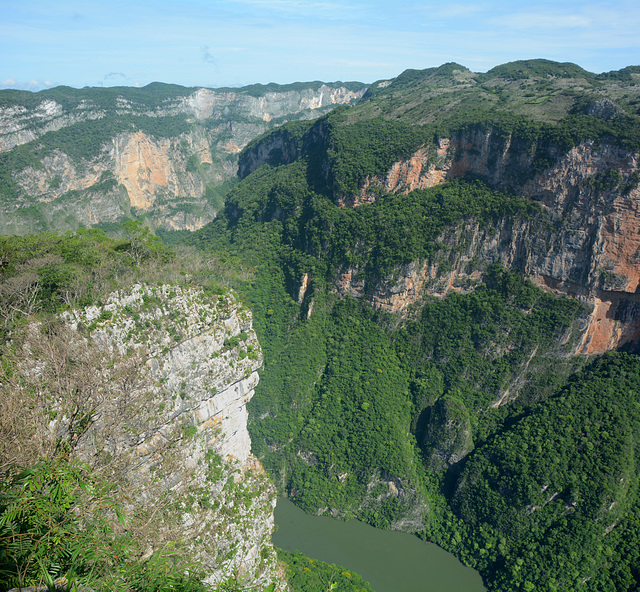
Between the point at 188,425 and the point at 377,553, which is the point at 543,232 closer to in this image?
the point at 377,553

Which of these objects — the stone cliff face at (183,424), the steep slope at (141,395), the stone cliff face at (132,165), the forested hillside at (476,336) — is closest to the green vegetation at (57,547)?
the steep slope at (141,395)

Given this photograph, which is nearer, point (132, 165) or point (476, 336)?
point (476, 336)

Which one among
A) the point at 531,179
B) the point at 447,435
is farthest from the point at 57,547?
the point at 531,179

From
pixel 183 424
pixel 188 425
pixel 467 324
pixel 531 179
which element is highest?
pixel 531 179

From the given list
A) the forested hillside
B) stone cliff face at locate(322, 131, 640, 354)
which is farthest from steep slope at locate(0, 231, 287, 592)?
stone cliff face at locate(322, 131, 640, 354)

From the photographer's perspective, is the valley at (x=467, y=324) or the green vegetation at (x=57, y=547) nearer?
the green vegetation at (x=57, y=547)

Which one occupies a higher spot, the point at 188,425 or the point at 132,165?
the point at 132,165

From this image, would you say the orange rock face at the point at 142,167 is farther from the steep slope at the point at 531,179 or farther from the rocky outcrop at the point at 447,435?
the rocky outcrop at the point at 447,435

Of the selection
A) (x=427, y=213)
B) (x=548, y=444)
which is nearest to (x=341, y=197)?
(x=427, y=213)
